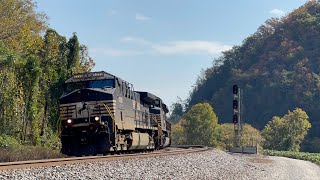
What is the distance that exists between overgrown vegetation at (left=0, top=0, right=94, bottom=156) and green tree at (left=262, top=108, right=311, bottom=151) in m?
36.4

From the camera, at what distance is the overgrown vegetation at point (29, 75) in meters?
27.3

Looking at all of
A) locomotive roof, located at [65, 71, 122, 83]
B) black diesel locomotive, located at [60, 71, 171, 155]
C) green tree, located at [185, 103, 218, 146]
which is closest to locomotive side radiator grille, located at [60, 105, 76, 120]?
black diesel locomotive, located at [60, 71, 171, 155]

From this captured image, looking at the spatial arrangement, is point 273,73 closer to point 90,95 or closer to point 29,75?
point 29,75

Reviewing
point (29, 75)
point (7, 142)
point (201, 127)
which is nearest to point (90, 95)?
point (7, 142)

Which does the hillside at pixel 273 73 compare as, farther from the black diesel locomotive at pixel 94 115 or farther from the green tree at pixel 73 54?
the black diesel locomotive at pixel 94 115

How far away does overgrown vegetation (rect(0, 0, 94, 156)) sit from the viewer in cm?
2731

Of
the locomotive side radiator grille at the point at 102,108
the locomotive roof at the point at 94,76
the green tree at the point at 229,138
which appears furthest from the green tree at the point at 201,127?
the locomotive side radiator grille at the point at 102,108

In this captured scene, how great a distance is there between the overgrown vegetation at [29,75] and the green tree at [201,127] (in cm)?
2887

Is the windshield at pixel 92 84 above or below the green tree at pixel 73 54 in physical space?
below

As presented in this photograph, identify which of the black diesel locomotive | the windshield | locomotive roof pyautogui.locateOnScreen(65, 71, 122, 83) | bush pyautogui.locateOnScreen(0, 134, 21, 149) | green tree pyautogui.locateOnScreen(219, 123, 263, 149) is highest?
locomotive roof pyautogui.locateOnScreen(65, 71, 122, 83)

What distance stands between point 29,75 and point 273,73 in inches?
3962

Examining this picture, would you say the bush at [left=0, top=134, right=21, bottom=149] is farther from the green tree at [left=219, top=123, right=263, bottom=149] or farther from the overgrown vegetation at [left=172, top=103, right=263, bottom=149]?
the overgrown vegetation at [left=172, top=103, right=263, bottom=149]

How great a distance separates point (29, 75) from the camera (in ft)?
93.6

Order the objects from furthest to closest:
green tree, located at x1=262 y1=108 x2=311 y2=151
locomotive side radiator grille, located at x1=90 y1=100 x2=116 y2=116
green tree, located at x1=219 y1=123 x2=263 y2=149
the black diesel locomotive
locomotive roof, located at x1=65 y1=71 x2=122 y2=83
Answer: green tree, located at x1=262 y1=108 x2=311 y2=151, green tree, located at x1=219 y1=123 x2=263 y2=149, locomotive roof, located at x1=65 y1=71 x2=122 y2=83, locomotive side radiator grille, located at x1=90 y1=100 x2=116 y2=116, the black diesel locomotive
